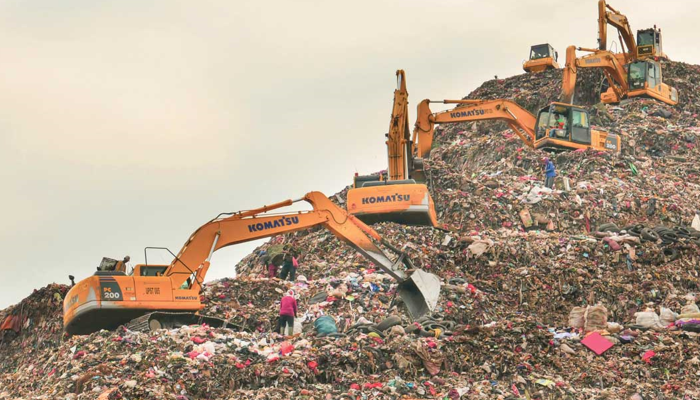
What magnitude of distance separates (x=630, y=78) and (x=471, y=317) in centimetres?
2129

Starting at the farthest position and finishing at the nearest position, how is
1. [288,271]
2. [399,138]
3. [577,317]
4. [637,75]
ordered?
[637,75] → [399,138] → [288,271] → [577,317]

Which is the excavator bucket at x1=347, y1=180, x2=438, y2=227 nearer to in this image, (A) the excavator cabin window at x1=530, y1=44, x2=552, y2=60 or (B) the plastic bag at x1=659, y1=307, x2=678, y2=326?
(B) the plastic bag at x1=659, y1=307, x2=678, y2=326

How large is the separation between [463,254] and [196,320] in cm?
575

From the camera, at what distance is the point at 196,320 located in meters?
17.2

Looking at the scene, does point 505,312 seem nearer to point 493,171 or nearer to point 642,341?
point 642,341

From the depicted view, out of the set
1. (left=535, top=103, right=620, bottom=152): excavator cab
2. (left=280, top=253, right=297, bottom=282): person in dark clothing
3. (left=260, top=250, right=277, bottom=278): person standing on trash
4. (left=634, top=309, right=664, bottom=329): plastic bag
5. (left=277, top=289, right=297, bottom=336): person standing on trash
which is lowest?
(left=634, top=309, right=664, bottom=329): plastic bag

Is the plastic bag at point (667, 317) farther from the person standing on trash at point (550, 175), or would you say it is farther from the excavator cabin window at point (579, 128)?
the excavator cabin window at point (579, 128)

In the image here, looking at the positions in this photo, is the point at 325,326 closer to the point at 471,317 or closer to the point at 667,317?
the point at 471,317

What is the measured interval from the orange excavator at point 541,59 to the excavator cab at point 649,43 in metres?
4.38

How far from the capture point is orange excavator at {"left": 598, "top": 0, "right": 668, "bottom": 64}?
3800cm

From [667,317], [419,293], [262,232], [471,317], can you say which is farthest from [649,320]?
[262,232]

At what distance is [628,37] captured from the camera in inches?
1528

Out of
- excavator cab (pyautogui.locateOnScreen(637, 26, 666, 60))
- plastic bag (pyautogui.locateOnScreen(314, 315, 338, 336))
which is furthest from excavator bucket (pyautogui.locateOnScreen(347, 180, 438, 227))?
excavator cab (pyautogui.locateOnScreen(637, 26, 666, 60))

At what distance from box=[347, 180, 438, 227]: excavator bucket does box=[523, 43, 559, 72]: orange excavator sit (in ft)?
74.6
